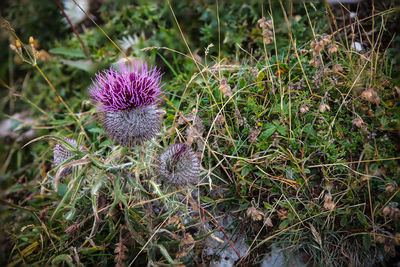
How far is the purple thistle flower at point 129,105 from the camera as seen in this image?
2088 millimetres

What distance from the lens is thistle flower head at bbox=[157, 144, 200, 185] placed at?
6.95 ft

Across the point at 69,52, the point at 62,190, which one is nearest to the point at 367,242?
the point at 62,190

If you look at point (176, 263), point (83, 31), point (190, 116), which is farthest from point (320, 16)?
point (83, 31)

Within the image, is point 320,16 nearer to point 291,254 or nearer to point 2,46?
point 291,254

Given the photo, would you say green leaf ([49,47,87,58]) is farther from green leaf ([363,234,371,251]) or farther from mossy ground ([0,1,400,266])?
green leaf ([363,234,371,251])

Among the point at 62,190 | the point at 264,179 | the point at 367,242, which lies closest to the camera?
the point at 367,242

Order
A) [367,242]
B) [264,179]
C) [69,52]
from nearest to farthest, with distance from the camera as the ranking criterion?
[367,242] → [264,179] → [69,52]

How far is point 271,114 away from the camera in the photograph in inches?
98.9

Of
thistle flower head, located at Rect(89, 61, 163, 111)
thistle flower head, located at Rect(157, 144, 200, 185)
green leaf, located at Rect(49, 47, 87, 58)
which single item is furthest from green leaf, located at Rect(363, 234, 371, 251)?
green leaf, located at Rect(49, 47, 87, 58)

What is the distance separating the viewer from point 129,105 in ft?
6.98

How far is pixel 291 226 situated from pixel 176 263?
0.90 meters

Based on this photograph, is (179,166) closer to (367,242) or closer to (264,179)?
(264,179)

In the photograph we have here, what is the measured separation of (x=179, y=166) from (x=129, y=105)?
0.59m

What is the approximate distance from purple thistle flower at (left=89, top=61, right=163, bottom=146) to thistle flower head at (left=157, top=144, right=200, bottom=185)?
0.83 ft
